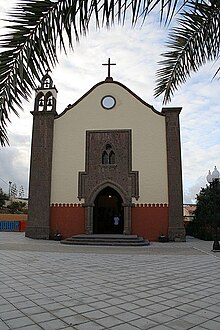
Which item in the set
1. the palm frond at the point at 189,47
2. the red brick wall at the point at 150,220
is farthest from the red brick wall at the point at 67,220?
the palm frond at the point at 189,47

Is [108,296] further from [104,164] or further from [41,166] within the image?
[41,166]

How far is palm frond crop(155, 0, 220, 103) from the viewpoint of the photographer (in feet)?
11.1

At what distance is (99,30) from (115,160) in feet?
51.6

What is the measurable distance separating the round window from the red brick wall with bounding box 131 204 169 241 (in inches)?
259

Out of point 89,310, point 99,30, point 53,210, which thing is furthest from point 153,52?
point 53,210

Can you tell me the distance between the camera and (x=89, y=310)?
4141 mm

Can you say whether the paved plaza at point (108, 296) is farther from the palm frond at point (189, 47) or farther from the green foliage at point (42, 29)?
the palm frond at point (189, 47)

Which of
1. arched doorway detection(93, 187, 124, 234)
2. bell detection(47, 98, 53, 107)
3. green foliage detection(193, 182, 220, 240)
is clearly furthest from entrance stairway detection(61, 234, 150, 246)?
bell detection(47, 98, 53, 107)

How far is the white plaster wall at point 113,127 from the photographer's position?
57.5 feet

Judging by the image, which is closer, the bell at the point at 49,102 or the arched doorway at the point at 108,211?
the bell at the point at 49,102

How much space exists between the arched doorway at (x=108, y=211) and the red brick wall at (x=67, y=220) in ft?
9.32

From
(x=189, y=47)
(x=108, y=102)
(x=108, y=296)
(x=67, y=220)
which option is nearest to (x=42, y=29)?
(x=189, y=47)

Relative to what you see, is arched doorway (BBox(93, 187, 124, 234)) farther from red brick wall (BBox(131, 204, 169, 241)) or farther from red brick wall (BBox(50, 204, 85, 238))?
red brick wall (BBox(131, 204, 169, 241))

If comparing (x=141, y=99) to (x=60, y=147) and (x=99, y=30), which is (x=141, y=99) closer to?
(x=60, y=147)
